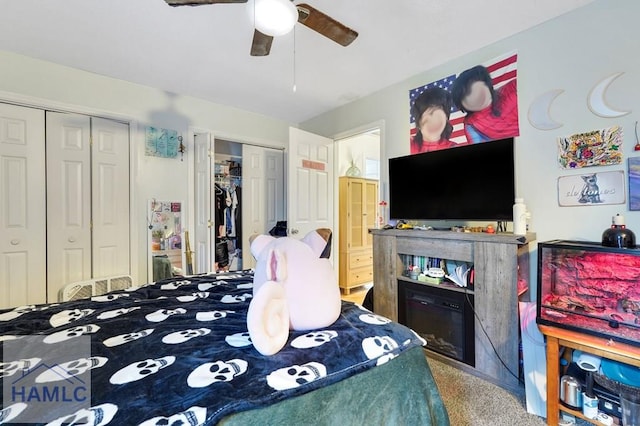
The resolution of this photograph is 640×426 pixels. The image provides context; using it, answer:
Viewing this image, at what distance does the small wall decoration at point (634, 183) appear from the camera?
5.25ft

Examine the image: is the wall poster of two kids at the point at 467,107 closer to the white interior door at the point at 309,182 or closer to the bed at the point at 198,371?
the white interior door at the point at 309,182

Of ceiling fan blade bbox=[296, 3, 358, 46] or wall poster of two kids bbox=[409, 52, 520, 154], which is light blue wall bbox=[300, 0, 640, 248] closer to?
wall poster of two kids bbox=[409, 52, 520, 154]

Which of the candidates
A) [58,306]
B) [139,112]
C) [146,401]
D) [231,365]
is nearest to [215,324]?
[231,365]

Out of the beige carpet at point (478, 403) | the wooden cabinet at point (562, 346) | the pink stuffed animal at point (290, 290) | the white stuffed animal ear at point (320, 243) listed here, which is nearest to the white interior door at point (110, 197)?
the pink stuffed animal at point (290, 290)

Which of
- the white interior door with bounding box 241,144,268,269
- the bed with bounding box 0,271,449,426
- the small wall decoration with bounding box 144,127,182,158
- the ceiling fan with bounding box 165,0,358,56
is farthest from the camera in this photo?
the white interior door with bounding box 241,144,268,269

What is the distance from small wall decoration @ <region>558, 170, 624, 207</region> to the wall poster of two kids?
0.49 meters

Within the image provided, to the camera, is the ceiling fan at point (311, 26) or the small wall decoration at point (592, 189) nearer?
the ceiling fan at point (311, 26)

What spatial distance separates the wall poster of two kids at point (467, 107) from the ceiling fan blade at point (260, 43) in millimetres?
1563

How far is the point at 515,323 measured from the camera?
1.78 meters

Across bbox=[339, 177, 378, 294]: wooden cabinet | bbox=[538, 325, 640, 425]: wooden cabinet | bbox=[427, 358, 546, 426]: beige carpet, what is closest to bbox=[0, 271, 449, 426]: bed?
A: bbox=[427, 358, 546, 426]: beige carpet

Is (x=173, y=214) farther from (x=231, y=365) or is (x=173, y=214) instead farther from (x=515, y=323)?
(x=515, y=323)

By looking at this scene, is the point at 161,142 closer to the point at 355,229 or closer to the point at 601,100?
the point at 355,229

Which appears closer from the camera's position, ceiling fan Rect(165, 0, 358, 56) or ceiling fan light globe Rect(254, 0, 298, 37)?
ceiling fan light globe Rect(254, 0, 298, 37)

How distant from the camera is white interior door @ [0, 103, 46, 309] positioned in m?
2.29
